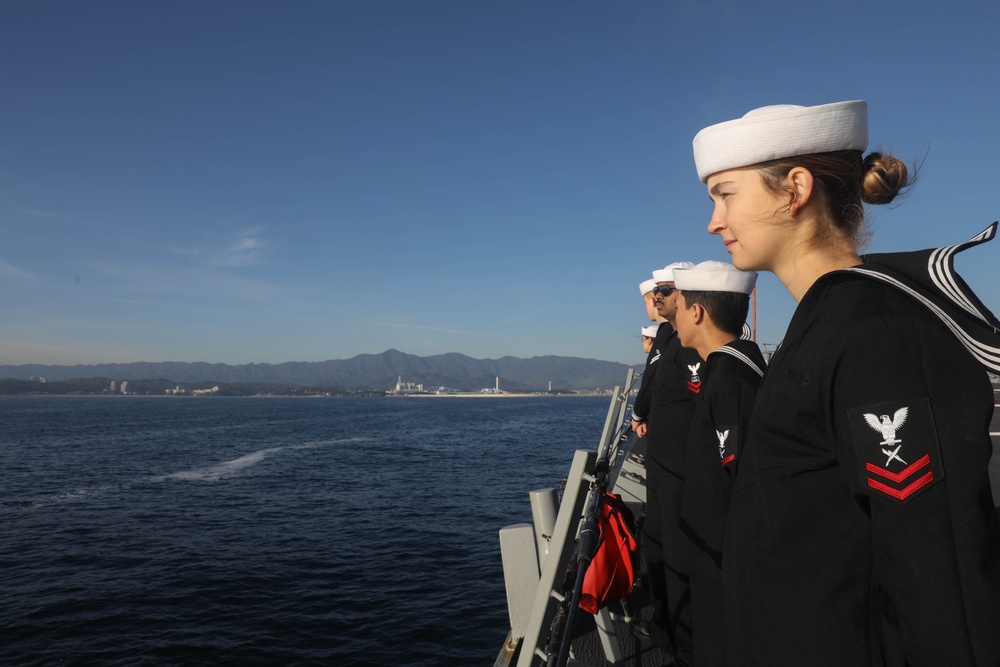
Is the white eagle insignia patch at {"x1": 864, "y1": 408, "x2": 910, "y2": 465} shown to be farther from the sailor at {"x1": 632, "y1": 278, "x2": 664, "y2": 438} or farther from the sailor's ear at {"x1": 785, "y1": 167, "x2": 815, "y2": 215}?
the sailor at {"x1": 632, "y1": 278, "x2": 664, "y2": 438}

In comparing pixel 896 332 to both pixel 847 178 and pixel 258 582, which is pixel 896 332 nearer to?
pixel 847 178

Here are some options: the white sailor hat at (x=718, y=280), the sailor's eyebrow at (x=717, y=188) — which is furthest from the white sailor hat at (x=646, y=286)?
the sailor's eyebrow at (x=717, y=188)

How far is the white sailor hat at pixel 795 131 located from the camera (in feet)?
4.34

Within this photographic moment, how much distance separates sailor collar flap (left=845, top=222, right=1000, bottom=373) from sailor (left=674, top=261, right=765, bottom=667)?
1245 millimetres

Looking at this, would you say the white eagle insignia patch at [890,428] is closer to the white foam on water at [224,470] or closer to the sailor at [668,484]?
the sailor at [668,484]

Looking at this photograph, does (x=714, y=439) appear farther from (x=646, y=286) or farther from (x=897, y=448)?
(x=646, y=286)

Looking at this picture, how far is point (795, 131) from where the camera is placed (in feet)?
4.35

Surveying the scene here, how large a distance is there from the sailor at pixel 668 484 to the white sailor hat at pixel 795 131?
237 cm

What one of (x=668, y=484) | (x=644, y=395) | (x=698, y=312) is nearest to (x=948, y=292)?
(x=698, y=312)

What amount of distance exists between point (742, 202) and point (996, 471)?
9.16m

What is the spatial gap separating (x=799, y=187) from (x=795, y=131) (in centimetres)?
12

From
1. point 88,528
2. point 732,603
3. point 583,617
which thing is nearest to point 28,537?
point 88,528

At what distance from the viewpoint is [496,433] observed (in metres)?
61.3

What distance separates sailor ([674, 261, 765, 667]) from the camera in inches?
93.7
